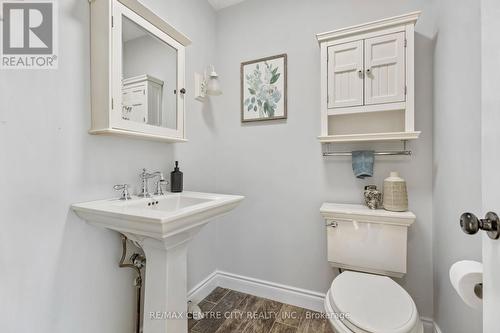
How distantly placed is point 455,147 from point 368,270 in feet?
2.68

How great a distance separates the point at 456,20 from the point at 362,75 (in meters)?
0.45

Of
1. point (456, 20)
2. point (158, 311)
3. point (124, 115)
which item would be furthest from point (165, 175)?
point (456, 20)

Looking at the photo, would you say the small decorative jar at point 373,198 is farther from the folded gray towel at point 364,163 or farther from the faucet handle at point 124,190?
the faucet handle at point 124,190

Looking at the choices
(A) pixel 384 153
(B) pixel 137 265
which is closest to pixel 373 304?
(A) pixel 384 153

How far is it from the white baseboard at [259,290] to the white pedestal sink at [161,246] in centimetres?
65

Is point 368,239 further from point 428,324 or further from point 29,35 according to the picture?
point 29,35

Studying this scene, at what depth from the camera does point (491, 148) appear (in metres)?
0.48

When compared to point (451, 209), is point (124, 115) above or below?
above

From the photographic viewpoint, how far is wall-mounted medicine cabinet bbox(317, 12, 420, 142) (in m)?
1.30

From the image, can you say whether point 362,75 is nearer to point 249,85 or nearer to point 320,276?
point 249,85

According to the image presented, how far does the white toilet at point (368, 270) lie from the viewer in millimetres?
916

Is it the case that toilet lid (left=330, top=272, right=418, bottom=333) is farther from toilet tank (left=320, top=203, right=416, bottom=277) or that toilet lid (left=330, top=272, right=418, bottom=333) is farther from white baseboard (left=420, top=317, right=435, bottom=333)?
white baseboard (left=420, top=317, right=435, bottom=333)

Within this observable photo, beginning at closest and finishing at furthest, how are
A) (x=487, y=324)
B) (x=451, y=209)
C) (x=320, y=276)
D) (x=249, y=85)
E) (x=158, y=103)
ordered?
1. (x=487, y=324)
2. (x=451, y=209)
3. (x=158, y=103)
4. (x=320, y=276)
5. (x=249, y=85)

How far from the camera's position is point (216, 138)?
195cm
